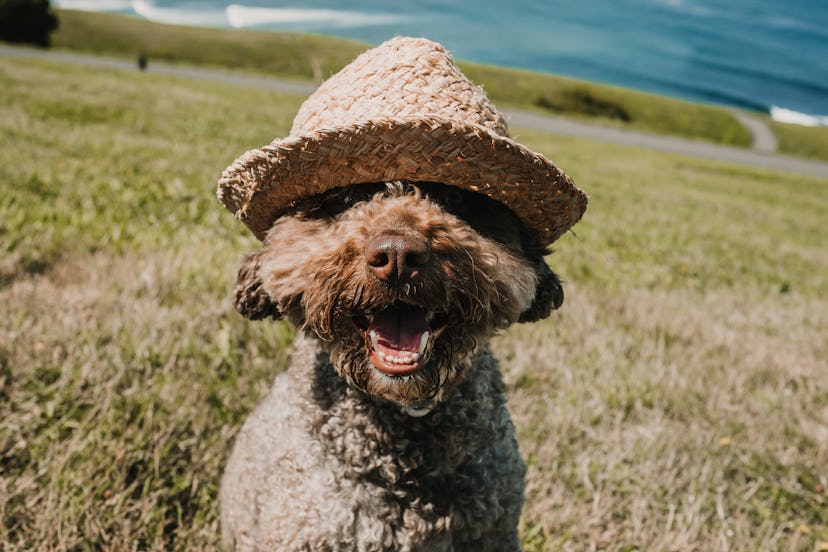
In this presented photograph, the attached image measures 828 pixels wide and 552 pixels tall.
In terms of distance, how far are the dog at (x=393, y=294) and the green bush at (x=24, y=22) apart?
67217 millimetres

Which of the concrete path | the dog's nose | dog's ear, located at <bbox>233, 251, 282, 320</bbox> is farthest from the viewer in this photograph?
the concrete path

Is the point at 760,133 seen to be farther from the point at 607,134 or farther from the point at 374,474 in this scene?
the point at 374,474

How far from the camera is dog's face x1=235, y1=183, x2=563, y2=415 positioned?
1.81 meters

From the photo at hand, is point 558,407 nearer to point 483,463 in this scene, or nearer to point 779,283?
point 483,463

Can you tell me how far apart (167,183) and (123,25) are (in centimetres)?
7060

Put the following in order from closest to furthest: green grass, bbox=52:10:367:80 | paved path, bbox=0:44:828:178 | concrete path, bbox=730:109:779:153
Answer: paved path, bbox=0:44:828:178, concrete path, bbox=730:109:779:153, green grass, bbox=52:10:367:80

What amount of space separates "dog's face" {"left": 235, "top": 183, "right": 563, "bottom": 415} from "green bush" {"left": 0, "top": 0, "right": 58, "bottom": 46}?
67294 millimetres

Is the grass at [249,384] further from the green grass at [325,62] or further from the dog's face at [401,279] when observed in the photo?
the green grass at [325,62]

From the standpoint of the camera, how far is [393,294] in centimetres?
178

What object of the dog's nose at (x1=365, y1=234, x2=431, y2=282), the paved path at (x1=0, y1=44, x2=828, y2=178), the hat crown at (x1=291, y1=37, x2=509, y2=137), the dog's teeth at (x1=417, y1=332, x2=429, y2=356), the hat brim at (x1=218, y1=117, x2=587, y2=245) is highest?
the hat crown at (x1=291, y1=37, x2=509, y2=137)

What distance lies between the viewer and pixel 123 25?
6594cm

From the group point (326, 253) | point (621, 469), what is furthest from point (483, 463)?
point (621, 469)

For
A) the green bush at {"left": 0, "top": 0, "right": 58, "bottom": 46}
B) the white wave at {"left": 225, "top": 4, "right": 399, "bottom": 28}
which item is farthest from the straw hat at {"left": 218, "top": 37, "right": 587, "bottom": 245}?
the white wave at {"left": 225, "top": 4, "right": 399, "bottom": 28}

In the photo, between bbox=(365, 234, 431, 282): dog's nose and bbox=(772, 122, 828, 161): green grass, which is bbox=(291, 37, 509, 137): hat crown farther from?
bbox=(772, 122, 828, 161): green grass
